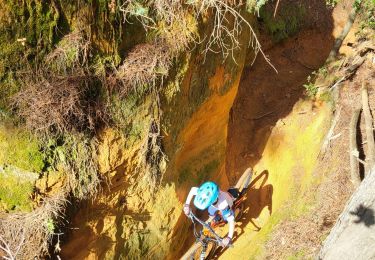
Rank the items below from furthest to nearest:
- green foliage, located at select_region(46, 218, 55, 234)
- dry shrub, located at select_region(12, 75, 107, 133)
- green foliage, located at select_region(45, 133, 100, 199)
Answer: green foliage, located at select_region(45, 133, 100, 199)
green foliage, located at select_region(46, 218, 55, 234)
dry shrub, located at select_region(12, 75, 107, 133)

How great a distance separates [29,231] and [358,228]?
4.41 m

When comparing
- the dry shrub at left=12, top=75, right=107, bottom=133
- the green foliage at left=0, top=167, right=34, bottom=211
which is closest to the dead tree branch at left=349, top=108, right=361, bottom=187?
the dry shrub at left=12, top=75, right=107, bottom=133

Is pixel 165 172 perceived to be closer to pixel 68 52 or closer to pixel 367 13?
pixel 68 52

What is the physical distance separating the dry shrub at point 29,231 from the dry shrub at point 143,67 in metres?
2.09

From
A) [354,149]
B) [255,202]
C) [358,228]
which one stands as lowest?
[255,202]

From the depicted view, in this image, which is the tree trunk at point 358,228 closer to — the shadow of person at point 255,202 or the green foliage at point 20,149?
the shadow of person at point 255,202

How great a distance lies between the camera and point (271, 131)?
10766 mm

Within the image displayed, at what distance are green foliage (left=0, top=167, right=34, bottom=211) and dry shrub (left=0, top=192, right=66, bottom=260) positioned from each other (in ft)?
0.54

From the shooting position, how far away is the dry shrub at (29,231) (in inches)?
213

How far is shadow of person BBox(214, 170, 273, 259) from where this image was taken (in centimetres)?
939

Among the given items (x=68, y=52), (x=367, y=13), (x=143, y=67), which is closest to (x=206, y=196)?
(x=143, y=67)

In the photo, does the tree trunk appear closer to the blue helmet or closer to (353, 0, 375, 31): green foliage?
the blue helmet

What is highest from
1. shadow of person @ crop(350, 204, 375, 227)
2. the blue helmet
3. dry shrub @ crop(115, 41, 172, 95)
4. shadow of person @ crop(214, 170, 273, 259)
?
dry shrub @ crop(115, 41, 172, 95)

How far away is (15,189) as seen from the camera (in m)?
5.51
